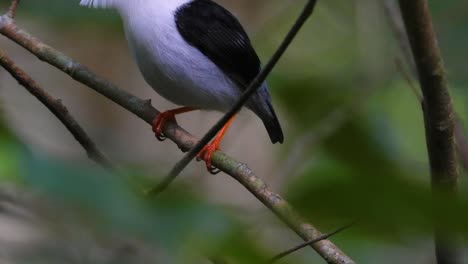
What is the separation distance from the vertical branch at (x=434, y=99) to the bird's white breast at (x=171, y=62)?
146cm

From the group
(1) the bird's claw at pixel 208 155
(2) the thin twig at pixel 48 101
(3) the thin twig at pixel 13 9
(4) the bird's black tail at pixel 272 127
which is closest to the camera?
(2) the thin twig at pixel 48 101

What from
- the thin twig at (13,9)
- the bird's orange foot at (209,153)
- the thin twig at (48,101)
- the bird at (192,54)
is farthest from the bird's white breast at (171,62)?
the thin twig at (48,101)

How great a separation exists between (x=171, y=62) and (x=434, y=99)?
155 centimetres

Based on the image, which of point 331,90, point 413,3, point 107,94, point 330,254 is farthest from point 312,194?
point 107,94

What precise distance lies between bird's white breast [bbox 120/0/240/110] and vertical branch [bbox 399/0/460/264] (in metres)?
1.46

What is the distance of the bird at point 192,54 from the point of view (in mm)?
2752

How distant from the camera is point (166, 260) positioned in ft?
2.31

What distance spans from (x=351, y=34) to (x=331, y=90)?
244 cm

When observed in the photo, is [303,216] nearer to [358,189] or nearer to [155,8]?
[358,189]

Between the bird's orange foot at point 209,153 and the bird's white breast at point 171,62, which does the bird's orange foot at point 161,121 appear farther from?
the bird's orange foot at point 209,153

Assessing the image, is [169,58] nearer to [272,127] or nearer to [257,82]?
[272,127]

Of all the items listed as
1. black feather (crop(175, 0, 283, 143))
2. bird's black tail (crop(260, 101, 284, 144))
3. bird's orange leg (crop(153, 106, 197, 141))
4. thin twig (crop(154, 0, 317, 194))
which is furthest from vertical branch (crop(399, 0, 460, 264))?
bird's black tail (crop(260, 101, 284, 144))

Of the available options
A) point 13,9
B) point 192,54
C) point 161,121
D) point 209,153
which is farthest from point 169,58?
point 13,9

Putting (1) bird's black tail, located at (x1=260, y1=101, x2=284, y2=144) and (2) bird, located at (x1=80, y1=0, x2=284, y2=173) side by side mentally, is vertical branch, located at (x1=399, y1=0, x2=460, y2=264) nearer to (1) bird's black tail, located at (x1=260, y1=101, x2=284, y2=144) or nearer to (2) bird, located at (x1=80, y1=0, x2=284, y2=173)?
(2) bird, located at (x1=80, y1=0, x2=284, y2=173)
